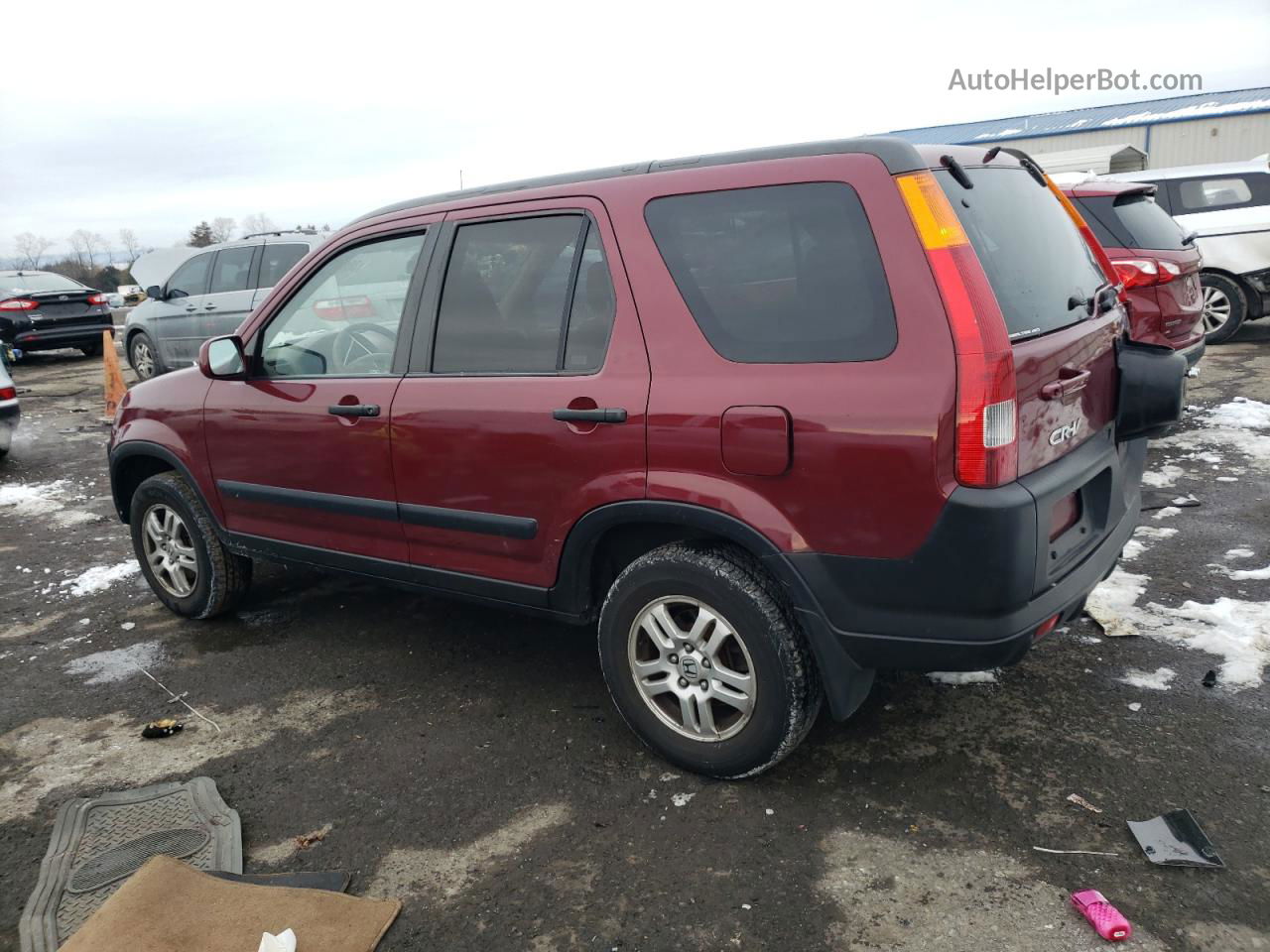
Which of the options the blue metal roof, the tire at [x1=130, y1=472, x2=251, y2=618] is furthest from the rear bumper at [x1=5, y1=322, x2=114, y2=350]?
the blue metal roof

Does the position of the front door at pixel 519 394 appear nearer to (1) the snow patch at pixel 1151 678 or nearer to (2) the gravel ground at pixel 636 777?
(2) the gravel ground at pixel 636 777

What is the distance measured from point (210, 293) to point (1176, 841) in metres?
11.7

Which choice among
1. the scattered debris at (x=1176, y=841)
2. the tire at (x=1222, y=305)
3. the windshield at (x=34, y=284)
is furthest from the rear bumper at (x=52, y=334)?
the scattered debris at (x=1176, y=841)

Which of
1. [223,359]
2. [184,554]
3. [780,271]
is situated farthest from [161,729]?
[780,271]

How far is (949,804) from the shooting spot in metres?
2.92

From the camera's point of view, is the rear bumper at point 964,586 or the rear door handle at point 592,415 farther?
the rear door handle at point 592,415

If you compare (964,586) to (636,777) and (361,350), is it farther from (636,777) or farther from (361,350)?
(361,350)

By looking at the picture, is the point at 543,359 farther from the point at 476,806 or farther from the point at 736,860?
the point at 736,860

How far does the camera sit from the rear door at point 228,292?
1125 cm

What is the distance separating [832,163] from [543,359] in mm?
1127

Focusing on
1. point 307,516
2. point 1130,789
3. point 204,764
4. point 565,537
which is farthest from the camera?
point 307,516

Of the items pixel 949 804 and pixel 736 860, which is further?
pixel 949 804

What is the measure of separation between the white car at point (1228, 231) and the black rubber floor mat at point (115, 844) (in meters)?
10.5

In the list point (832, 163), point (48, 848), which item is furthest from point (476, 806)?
point (832, 163)
